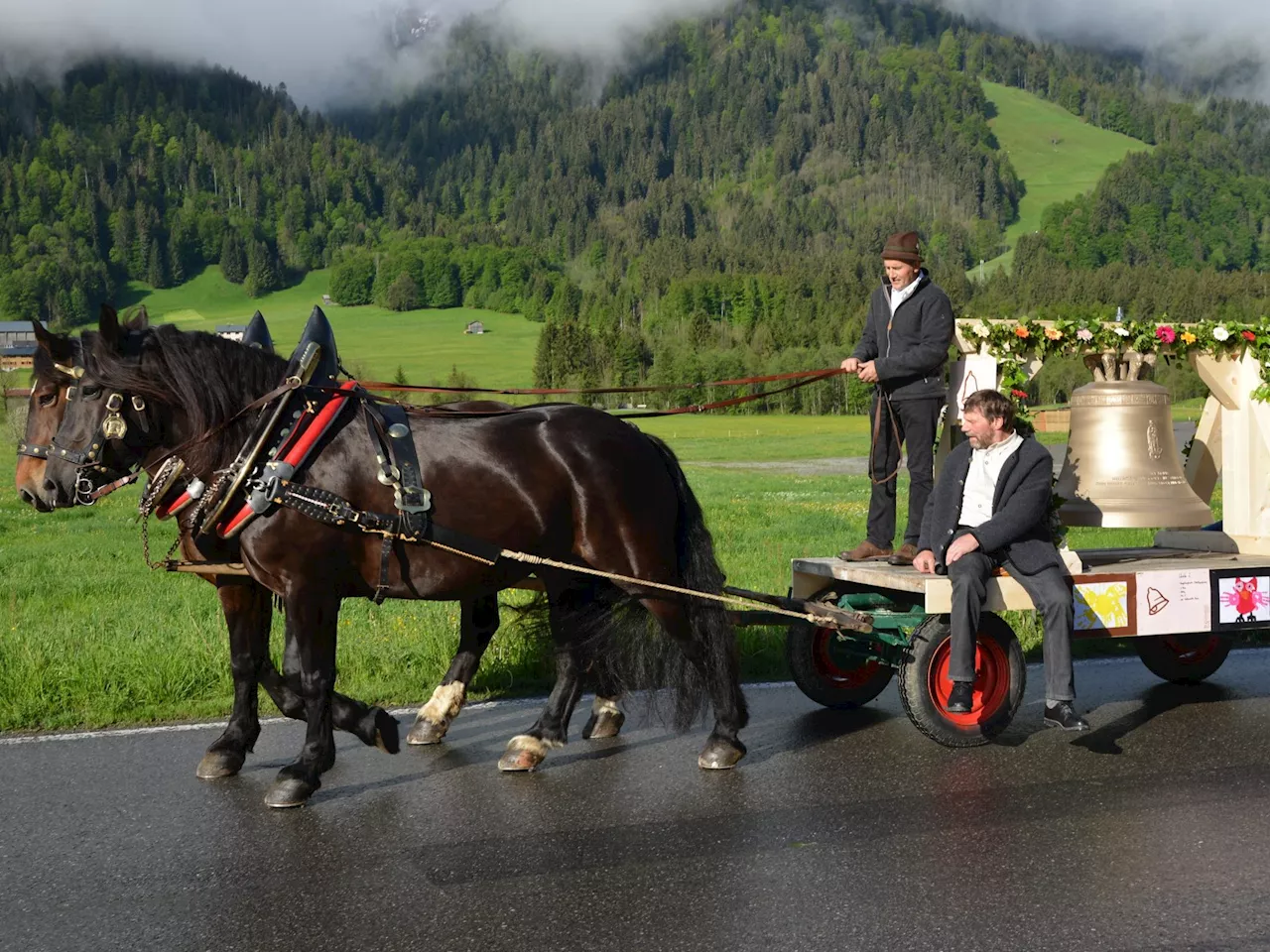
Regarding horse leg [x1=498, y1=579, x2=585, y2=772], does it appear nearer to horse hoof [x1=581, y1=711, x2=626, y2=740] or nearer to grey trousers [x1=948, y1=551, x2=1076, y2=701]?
horse hoof [x1=581, y1=711, x2=626, y2=740]

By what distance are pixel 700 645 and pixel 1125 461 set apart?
3008 millimetres

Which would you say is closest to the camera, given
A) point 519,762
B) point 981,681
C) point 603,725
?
point 519,762

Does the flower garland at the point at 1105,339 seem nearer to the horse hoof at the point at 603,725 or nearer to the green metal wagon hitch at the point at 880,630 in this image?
the green metal wagon hitch at the point at 880,630

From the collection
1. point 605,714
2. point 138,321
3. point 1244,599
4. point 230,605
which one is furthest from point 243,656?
point 1244,599

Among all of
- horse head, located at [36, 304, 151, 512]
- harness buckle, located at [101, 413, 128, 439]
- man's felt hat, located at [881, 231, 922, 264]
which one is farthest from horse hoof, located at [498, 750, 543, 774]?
man's felt hat, located at [881, 231, 922, 264]

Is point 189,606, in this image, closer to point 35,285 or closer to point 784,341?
point 784,341

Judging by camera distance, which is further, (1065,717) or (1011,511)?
(1011,511)

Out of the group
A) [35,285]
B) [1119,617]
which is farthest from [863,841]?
[35,285]

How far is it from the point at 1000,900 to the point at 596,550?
109 inches

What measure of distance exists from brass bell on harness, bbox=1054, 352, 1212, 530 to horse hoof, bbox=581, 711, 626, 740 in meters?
2.92

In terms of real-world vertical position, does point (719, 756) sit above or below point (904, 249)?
below

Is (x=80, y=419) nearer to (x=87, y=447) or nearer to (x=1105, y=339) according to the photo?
(x=87, y=447)

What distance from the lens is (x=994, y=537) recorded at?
6.81m

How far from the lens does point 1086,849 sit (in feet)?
16.7
